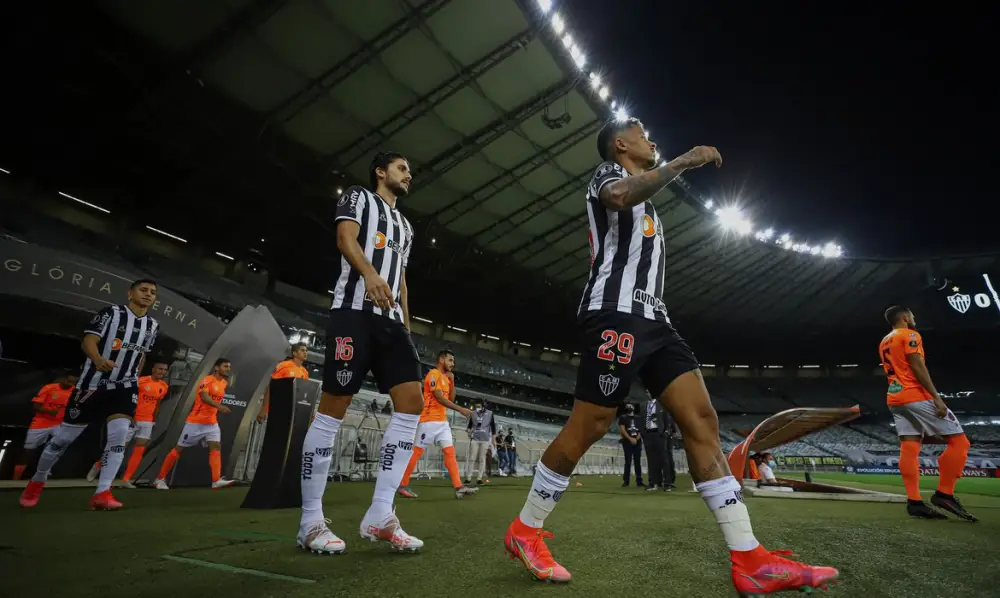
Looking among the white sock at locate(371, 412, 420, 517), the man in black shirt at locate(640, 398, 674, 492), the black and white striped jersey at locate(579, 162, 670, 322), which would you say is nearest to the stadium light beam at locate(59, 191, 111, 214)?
the man in black shirt at locate(640, 398, 674, 492)

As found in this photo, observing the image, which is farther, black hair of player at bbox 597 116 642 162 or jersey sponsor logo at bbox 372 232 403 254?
jersey sponsor logo at bbox 372 232 403 254

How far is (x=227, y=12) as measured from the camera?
1300cm

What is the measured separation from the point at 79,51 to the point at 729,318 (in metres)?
41.8

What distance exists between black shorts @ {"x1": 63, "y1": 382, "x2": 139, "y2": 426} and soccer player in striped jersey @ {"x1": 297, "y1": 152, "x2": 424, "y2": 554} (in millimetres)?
3139

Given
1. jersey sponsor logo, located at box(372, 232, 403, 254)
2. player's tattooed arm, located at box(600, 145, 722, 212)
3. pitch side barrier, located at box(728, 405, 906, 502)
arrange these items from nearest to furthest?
player's tattooed arm, located at box(600, 145, 722, 212) → jersey sponsor logo, located at box(372, 232, 403, 254) → pitch side barrier, located at box(728, 405, 906, 502)

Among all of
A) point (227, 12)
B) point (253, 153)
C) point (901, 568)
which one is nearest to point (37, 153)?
point (253, 153)

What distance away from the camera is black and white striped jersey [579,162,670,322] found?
6.88 ft

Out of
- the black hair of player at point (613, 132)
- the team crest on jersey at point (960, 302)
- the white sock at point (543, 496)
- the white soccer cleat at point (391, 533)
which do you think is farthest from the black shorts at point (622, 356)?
→ the team crest on jersey at point (960, 302)

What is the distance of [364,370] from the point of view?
8.88ft

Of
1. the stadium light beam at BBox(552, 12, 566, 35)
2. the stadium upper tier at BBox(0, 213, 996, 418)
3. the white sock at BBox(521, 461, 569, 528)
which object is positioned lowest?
the white sock at BBox(521, 461, 569, 528)

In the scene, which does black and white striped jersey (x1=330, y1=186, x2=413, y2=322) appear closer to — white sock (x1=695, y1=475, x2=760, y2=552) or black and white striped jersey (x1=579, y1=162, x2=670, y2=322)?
black and white striped jersey (x1=579, y1=162, x2=670, y2=322)

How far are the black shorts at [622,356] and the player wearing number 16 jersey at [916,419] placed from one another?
11.5ft

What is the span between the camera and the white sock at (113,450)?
4410 mm

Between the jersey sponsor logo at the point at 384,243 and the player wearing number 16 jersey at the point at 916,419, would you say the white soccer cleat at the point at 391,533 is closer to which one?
the jersey sponsor logo at the point at 384,243
